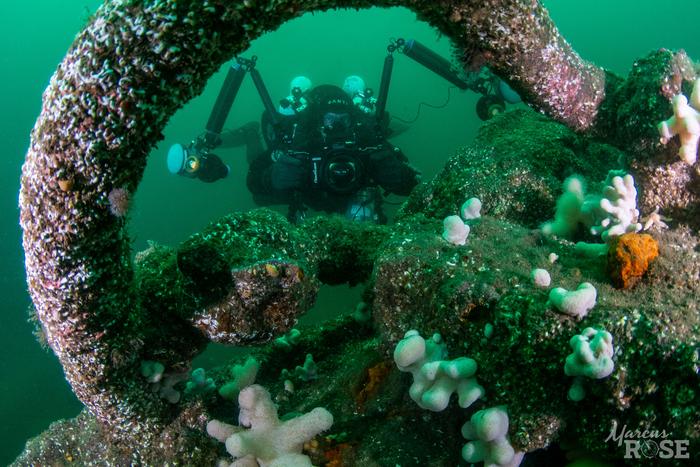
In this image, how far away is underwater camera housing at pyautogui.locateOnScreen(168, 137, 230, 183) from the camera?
24.4 ft

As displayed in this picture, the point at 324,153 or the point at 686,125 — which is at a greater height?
the point at 324,153

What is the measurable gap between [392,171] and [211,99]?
5358 cm

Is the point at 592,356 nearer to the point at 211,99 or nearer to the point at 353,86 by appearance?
the point at 353,86

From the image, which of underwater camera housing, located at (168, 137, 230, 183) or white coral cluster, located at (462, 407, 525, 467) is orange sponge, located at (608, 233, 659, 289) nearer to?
white coral cluster, located at (462, 407, 525, 467)

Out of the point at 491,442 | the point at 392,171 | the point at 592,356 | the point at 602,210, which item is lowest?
the point at 491,442

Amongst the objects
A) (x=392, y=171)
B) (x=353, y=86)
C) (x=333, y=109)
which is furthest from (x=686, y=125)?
(x=353, y=86)

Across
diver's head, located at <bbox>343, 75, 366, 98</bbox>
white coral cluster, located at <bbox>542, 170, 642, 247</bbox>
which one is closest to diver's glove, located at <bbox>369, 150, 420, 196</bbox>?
diver's head, located at <bbox>343, 75, 366, 98</bbox>

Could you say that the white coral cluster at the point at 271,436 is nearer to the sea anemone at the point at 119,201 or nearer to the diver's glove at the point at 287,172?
the sea anemone at the point at 119,201

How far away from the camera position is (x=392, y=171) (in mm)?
6738

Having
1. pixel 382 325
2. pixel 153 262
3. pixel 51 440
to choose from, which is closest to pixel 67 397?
pixel 51 440

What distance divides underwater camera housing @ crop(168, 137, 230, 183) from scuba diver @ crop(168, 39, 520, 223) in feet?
0.05

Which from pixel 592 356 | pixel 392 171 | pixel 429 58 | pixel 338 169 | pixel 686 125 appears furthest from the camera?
pixel 429 58

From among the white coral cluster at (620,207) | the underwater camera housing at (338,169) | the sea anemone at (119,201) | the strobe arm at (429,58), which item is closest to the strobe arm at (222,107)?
the underwater camera housing at (338,169)

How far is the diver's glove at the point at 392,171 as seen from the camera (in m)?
6.72
